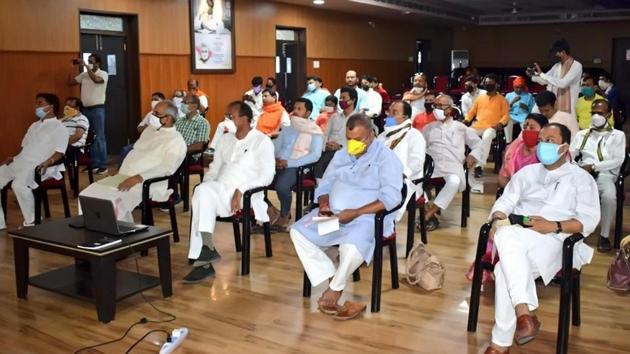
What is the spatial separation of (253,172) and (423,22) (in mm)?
13895

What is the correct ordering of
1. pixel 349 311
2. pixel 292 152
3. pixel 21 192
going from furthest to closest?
pixel 292 152
pixel 21 192
pixel 349 311

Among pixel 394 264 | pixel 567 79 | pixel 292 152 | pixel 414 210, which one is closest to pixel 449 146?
pixel 414 210

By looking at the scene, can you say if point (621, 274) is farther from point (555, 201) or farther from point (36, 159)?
point (36, 159)

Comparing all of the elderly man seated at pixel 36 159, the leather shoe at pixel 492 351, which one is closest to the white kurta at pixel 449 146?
the leather shoe at pixel 492 351

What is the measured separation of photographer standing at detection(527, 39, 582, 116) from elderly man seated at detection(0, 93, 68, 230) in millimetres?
4512

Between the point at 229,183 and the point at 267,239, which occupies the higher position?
the point at 229,183

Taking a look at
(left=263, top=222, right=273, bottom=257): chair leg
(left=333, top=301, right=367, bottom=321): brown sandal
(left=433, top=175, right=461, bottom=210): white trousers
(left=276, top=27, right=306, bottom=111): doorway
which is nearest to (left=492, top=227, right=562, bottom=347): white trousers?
(left=333, top=301, right=367, bottom=321): brown sandal

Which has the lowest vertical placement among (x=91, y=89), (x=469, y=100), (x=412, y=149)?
(x=412, y=149)

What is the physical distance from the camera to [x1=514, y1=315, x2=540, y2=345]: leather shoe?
9.24 ft

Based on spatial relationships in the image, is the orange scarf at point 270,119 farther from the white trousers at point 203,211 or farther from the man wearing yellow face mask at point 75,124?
the white trousers at point 203,211

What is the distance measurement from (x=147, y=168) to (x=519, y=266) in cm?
299

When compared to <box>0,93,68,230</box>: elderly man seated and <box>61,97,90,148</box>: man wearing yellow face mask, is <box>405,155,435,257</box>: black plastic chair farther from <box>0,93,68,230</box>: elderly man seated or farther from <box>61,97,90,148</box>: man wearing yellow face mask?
<box>61,97,90,148</box>: man wearing yellow face mask

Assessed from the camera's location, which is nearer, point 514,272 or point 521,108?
point 514,272

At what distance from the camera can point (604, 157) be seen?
4.82 meters
